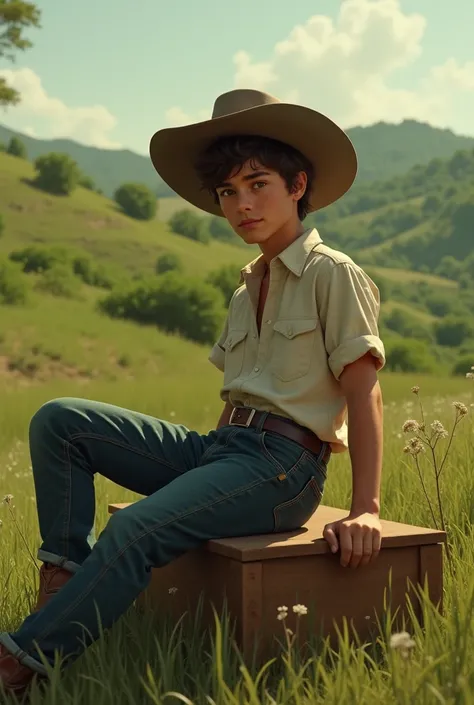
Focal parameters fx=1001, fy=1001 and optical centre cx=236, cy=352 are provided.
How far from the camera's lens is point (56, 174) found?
85000 millimetres

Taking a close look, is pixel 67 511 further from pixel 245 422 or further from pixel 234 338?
pixel 234 338

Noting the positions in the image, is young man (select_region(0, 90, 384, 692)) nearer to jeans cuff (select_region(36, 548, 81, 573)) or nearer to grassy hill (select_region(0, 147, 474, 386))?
jeans cuff (select_region(36, 548, 81, 573))

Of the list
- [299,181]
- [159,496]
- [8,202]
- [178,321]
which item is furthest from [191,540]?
[8,202]

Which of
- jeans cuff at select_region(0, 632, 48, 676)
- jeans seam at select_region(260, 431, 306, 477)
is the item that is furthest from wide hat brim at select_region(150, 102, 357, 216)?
jeans cuff at select_region(0, 632, 48, 676)

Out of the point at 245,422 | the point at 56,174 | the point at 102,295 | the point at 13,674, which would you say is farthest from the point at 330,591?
the point at 56,174

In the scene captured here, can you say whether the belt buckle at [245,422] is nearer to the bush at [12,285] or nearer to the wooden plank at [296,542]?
the wooden plank at [296,542]

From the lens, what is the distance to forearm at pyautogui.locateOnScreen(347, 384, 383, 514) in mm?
3412

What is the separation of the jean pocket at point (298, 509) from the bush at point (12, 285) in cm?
4611

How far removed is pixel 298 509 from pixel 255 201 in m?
1.16

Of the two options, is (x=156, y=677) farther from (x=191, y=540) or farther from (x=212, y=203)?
(x=212, y=203)

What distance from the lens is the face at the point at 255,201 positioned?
12.4 feet

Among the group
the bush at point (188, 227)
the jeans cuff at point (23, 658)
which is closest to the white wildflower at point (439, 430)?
the jeans cuff at point (23, 658)

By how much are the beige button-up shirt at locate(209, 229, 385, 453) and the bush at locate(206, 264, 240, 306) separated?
73453mm

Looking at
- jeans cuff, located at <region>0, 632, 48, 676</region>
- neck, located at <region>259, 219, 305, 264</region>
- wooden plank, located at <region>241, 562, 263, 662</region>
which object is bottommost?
jeans cuff, located at <region>0, 632, 48, 676</region>
